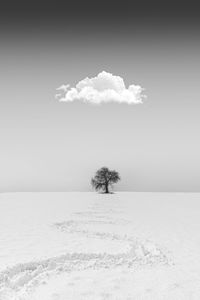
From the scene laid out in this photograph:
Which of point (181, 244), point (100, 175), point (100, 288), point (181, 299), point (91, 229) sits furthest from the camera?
point (100, 175)

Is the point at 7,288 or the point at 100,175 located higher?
the point at 100,175

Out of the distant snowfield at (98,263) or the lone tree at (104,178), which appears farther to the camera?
the lone tree at (104,178)

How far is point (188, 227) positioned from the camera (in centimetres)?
2272

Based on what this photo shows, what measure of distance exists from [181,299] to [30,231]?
11929 millimetres

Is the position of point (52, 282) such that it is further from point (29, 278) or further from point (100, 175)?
point (100, 175)

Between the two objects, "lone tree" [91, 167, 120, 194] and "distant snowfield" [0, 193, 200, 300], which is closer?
"distant snowfield" [0, 193, 200, 300]

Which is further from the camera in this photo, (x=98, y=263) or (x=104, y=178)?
(x=104, y=178)

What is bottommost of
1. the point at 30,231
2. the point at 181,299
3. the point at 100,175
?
the point at 181,299

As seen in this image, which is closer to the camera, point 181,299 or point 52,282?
point 181,299

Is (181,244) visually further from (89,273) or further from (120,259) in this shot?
(89,273)

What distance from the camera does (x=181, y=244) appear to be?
16.6m

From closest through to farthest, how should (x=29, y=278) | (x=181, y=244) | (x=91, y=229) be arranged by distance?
(x=29, y=278), (x=181, y=244), (x=91, y=229)

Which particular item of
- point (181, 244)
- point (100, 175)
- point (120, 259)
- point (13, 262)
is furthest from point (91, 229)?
point (100, 175)

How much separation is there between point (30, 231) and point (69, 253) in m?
6.58
